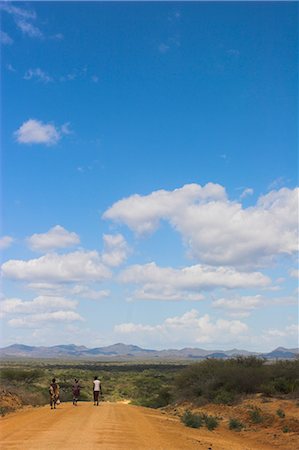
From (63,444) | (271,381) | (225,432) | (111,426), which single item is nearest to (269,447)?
(225,432)

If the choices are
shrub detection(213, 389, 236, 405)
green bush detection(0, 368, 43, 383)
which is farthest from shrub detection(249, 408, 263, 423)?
green bush detection(0, 368, 43, 383)

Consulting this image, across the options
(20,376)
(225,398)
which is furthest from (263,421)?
(20,376)

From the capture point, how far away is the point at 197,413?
3488cm

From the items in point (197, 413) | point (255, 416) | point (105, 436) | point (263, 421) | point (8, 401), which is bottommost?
point (197, 413)

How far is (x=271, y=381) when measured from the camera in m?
40.5

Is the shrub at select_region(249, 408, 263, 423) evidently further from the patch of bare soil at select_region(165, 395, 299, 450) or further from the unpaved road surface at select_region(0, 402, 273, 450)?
the unpaved road surface at select_region(0, 402, 273, 450)

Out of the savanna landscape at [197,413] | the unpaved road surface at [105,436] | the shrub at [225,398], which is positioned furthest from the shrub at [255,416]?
the shrub at [225,398]

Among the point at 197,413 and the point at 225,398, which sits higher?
the point at 225,398

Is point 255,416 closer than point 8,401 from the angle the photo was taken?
Yes

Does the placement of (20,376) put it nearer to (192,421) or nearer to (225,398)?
(225,398)

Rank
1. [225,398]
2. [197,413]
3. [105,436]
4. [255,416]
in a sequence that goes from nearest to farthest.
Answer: [105,436] < [255,416] < [197,413] < [225,398]

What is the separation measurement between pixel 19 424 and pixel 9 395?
17.6m

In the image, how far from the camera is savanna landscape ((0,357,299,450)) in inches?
773

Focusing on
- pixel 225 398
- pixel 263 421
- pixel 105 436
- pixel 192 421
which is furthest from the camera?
pixel 225 398
